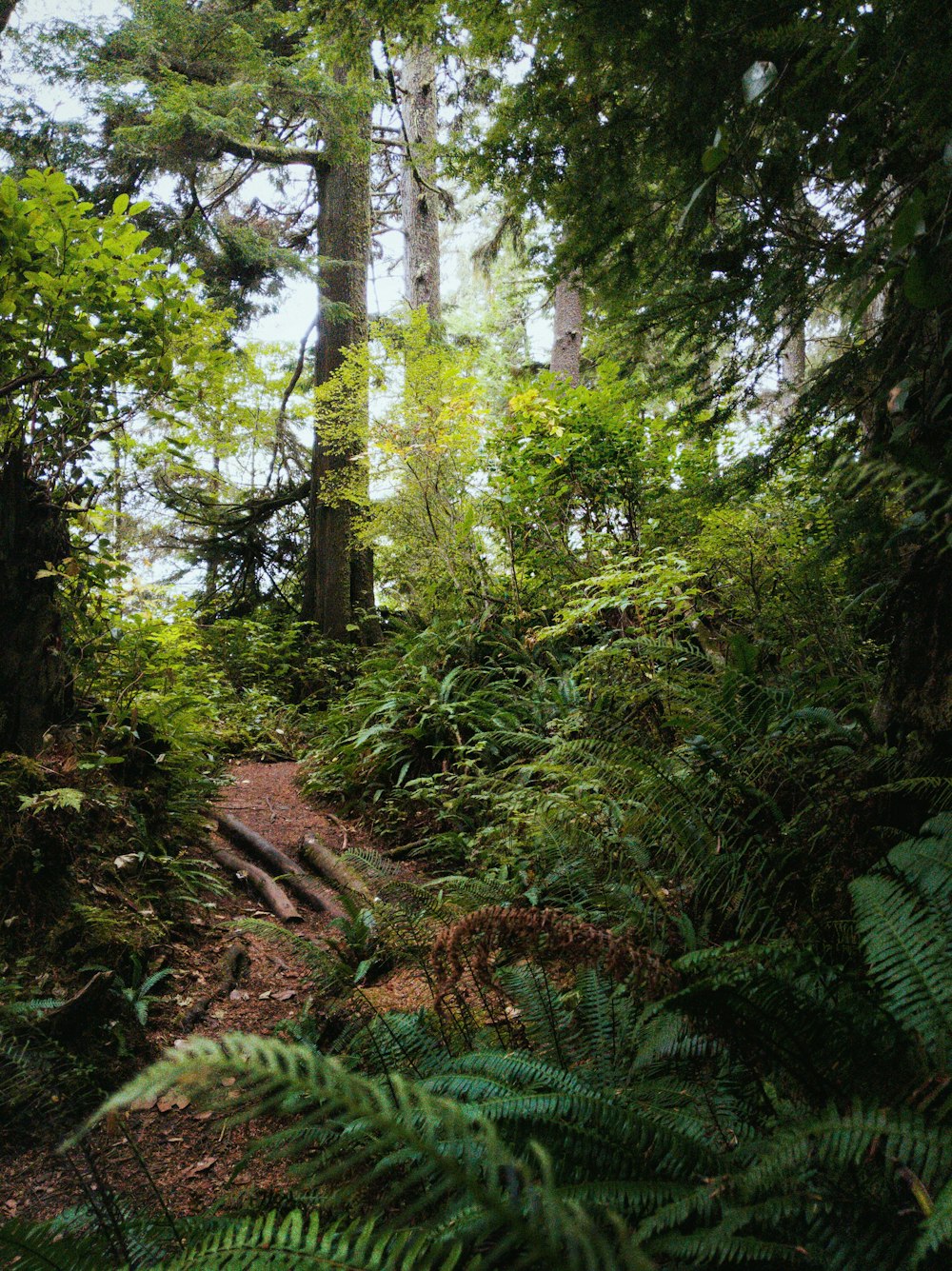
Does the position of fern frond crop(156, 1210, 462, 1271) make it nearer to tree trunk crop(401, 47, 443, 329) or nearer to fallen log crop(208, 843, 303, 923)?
fallen log crop(208, 843, 303, 923)

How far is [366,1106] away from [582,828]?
8.18 ft

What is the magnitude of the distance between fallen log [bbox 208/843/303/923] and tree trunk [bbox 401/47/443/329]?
830 centimetres

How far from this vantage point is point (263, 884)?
4191 millimetres

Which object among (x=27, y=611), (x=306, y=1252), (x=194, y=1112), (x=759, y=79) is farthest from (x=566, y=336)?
(x=306, y=1252)

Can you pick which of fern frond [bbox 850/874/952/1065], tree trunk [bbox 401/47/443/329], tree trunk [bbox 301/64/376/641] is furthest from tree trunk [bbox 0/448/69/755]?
tree trunk [bbox 401/47/443/329]

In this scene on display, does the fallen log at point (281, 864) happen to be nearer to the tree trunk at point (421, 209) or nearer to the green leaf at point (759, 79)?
the green leaf at point (759, 79)

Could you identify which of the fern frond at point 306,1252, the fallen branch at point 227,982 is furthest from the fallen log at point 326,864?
the fern frond at point 306,1252

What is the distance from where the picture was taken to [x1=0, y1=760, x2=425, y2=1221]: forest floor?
2084 mm

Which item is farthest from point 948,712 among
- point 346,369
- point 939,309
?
point 346,369

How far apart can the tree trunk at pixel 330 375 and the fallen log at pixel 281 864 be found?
4.15 meters

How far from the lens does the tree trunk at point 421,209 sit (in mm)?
10805

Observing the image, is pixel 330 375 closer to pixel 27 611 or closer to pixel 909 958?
pixel 27 611

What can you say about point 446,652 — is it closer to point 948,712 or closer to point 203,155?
point 948,712

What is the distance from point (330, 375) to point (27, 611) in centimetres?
619
